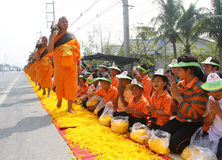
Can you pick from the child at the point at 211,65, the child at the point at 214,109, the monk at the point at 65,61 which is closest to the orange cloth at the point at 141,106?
the child at the point at 214,109

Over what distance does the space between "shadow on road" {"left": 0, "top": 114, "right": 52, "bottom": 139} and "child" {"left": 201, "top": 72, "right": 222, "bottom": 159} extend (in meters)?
2.97

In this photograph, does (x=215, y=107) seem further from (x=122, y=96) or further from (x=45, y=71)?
(x=45, y=71)

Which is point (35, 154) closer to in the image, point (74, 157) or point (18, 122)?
point (74, 157)

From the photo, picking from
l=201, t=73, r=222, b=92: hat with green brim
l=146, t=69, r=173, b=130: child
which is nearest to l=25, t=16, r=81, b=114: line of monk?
l=146, t=69, r=173, b=130: child

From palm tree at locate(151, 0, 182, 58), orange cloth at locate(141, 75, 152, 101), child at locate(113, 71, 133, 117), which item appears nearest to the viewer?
child at locate(113, 71, 133, 117)

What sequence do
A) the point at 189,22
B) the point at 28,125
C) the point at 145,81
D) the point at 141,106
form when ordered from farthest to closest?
the point at 189,22 < the point at 145,81 < the point at 28,125 < the point at 141,106

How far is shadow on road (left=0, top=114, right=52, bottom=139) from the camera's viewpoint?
339cm

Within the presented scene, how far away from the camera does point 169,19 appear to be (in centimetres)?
1745

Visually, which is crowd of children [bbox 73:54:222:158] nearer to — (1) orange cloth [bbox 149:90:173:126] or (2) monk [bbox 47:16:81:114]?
(1) orange cloth [bbox 149:90:173:126]

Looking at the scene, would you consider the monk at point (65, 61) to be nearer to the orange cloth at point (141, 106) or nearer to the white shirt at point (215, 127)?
the orange cloth at point (141, 106)

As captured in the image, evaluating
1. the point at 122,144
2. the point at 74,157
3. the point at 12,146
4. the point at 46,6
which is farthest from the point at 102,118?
the point at 46,6

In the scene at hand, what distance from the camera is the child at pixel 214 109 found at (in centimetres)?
A: 217

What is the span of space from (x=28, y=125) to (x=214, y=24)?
1351 centimetres

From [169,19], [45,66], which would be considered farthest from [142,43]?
[45,66]
